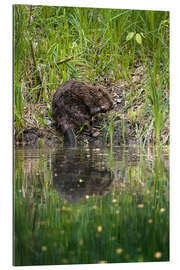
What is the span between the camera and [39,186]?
7.34 feet

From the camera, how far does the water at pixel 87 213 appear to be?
2.07 metres

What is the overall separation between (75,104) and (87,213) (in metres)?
1.19

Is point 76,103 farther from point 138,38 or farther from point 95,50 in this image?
point 138,38

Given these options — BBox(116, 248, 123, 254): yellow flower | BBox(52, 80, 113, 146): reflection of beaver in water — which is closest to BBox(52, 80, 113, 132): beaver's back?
BBox(52, 80, 113, 146): reflection of beaver in water

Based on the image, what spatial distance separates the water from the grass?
20.6 inches

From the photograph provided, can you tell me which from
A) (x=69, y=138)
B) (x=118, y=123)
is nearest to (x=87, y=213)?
(x=69, y=138)

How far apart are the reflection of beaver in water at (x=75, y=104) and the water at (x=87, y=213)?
1.25 feet

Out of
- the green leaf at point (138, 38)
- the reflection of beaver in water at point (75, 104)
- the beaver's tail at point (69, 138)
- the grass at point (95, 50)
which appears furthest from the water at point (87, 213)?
the green leaf at point (138, 38)

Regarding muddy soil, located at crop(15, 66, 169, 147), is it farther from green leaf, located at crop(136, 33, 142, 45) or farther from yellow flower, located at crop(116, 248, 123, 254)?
yellow flower, located at crop(116, 248, 123, 254)

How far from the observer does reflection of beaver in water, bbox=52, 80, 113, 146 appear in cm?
272

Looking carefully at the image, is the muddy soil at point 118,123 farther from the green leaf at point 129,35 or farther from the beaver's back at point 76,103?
the green leaf at point 129,35

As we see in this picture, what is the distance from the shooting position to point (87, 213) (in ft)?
6.96

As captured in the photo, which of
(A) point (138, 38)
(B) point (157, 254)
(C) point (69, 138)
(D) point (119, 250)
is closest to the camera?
(D) point (119, 250)
